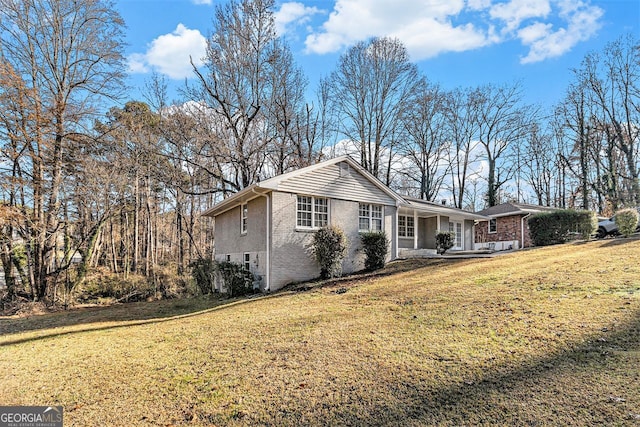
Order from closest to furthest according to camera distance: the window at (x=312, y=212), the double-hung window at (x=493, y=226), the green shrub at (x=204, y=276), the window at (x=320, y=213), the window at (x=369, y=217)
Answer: the window at (x=312, y=212), the window at (x=320, y=213), the window at (x=369, y=217), the green shrub at (x=204, y=276), the double-hung window at (x=493, y=226)

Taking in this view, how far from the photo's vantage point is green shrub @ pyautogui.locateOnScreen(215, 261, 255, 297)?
12789mm

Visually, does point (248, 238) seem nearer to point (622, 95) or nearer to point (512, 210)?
point (512, 210)

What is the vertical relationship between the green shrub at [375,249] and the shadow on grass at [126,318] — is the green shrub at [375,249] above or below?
above

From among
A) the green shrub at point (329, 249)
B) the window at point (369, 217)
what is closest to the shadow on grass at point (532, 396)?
the green shrub at point (329, 249)

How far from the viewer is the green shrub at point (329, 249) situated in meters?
13.1

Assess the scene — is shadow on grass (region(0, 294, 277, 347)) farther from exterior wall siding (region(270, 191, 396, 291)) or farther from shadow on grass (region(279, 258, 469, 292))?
exterior wall siding (region(270, 191, 396, 291))

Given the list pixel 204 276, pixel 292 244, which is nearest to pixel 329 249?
pixel 292 244

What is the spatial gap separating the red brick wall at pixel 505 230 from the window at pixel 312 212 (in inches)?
606

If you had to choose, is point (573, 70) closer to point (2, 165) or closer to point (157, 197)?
point (157, 197)

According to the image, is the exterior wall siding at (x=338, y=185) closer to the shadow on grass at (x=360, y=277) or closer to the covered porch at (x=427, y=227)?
the covered porch at (x=427, y=227)

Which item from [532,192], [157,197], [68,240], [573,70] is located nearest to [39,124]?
[68,240]

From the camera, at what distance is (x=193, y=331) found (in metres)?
7.10

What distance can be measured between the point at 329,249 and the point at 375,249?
231 cm

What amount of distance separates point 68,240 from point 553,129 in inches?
1420
